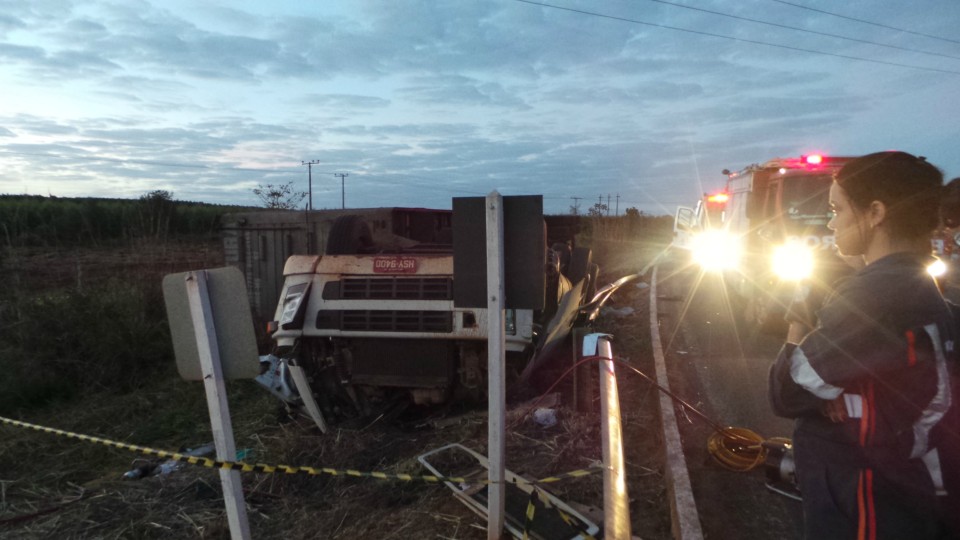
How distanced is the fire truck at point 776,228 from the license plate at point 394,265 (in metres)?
4.46

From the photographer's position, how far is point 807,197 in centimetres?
996

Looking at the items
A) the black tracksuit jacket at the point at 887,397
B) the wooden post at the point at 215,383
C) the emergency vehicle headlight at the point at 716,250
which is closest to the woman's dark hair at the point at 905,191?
the black tracksuit jacket at the point at 887,397

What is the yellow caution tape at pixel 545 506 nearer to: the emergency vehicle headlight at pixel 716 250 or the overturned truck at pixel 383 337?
the overturned truck at pixel 383 337

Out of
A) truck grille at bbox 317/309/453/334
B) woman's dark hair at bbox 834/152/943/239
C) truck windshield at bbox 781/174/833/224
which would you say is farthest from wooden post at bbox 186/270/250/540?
truck windshield at bbox 781/174/833/224

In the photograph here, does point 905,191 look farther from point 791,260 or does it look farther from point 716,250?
point 716,250

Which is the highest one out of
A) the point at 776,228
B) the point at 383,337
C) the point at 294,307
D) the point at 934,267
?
the point at 776,228

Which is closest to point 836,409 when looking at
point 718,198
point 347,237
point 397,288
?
A: point 397,288

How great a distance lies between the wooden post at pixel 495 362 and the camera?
362 centimetres

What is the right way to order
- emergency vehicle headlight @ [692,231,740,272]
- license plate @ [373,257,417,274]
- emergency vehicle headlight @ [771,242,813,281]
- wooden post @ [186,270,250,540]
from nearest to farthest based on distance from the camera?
wooden post @ [186,270,250,540]
license plate @ [373,257,417,274]
emergency vehicle headlight @ [771,242,813,281]
emergency vehicle headlight @ [692,231,740,272]

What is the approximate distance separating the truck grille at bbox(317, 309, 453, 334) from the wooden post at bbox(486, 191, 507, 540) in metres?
2.31

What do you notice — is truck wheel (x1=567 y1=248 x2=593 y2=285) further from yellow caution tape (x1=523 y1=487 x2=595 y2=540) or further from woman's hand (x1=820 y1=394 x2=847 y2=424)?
woman's hand (x1=820 y1=394 x2=847 y2=424)

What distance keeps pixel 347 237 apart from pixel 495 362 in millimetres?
3833

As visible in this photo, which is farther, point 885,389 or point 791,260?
point 791,260

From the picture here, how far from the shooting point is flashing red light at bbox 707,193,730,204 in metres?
15.2
